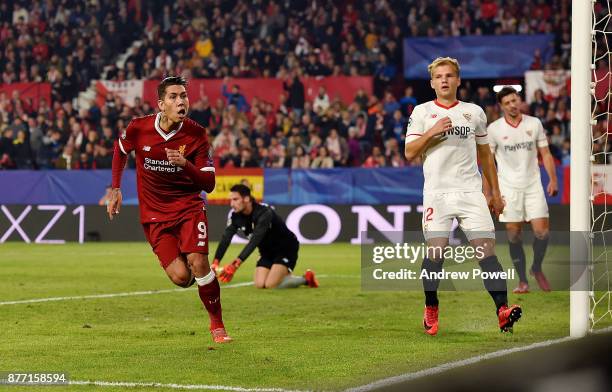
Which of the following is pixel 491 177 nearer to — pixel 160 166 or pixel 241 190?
pixel 160 166

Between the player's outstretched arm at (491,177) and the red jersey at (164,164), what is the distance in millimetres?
2202

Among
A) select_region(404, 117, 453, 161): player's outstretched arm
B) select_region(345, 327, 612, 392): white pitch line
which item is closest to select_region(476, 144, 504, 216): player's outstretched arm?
select_region(404, 117, 453, 161): player's outstretched arm

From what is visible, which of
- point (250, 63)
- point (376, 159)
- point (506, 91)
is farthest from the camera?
point (250, 63)

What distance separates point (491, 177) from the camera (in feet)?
29.4

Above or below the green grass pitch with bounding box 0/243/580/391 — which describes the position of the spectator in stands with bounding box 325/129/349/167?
above

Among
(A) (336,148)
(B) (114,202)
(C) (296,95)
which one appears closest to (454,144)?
(B) (114,202)

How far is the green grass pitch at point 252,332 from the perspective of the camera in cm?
707

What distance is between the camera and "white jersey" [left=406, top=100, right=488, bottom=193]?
348 inches

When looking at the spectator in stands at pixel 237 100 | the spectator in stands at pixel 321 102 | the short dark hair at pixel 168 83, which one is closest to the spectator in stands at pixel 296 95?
the spectator in stands at pixel 321 102

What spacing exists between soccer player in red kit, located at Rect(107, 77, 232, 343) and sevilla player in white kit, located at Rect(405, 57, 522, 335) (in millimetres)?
1701

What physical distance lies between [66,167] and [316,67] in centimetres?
681

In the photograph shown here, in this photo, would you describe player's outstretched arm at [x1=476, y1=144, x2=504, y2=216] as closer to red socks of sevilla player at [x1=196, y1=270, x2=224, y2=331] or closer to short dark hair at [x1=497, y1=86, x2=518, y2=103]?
red socks of sevilla player at [x1=196, y1=270, x2=224, y2=331]

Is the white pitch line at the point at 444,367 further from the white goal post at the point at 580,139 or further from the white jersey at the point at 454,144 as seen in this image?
the white jersey at the point at 454,144

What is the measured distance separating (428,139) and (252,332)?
7.17 feet
